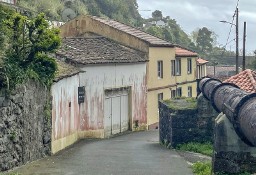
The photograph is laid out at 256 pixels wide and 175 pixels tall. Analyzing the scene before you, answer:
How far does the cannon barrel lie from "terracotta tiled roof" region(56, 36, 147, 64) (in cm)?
1098

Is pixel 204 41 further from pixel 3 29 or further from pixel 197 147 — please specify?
pixel 3 29

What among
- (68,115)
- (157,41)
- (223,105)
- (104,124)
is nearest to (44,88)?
(68,115)

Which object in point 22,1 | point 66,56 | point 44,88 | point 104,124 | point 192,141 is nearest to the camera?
point 44,88

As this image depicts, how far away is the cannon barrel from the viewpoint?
29.5ft

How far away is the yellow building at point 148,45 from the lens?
31328mm

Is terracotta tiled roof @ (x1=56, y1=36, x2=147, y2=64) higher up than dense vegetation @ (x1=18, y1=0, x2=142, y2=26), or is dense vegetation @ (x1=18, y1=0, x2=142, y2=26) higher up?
dense vegetation @ (x1=18, y1=0, x2=142, y2=26)

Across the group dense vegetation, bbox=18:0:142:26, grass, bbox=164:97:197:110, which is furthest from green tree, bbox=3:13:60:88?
dense vegetation, bbox=18:0:142:26

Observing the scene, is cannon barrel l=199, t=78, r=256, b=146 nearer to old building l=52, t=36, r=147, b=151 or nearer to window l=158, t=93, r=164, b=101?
old building l=52, t=36, r=147, b=151

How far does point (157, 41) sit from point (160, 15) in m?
56.9

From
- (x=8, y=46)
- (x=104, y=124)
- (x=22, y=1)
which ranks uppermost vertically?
(x=22, y=1)

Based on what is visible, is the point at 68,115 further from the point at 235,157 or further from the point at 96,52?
the point at 235,157

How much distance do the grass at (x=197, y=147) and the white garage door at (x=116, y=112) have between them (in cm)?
788

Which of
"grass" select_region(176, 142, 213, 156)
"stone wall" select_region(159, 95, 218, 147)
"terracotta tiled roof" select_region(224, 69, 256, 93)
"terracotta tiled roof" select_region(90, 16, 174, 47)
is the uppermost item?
"terracotta tiled roof" select_region(90, 16, 174, 47)

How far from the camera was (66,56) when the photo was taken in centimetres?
2338
